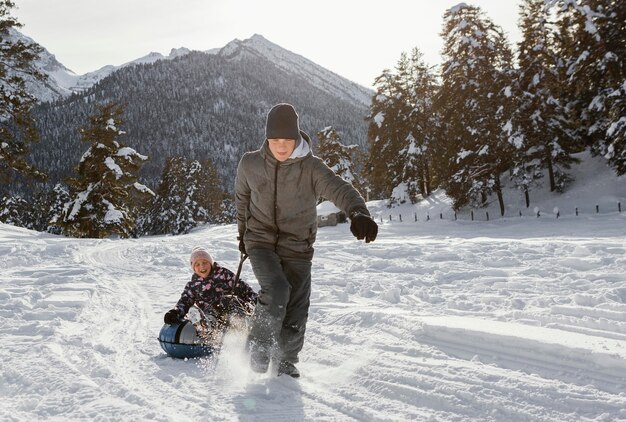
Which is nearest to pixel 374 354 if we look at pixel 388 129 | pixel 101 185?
pixel 101 185

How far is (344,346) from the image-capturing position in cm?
495

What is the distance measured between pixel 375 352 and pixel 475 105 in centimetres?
2519

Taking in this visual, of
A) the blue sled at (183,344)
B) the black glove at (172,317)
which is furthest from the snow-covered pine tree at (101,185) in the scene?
the blue sled at (183,344)

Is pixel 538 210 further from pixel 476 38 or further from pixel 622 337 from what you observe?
pixel 622 337

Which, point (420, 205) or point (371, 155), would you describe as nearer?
point (420, 205)

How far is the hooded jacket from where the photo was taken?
158 inches

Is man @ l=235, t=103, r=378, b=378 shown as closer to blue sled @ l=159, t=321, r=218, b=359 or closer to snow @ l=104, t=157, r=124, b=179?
blue sled @ l=159, t=321, r=218, b=359

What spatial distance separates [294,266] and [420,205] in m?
30.8

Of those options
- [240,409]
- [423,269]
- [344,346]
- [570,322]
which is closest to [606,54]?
[423,269]

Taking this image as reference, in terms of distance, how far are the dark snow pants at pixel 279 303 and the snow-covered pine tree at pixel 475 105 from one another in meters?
24.2

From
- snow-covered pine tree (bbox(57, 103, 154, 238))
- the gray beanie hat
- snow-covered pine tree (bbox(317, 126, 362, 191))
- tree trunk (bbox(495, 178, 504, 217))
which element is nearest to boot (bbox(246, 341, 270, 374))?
the gray beanie hat

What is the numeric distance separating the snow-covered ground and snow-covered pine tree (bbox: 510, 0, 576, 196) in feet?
58.3

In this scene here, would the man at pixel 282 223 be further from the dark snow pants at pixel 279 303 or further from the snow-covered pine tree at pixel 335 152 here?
the snow-covered pine tree at pixel 335 152

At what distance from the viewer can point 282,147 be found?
3.93m
